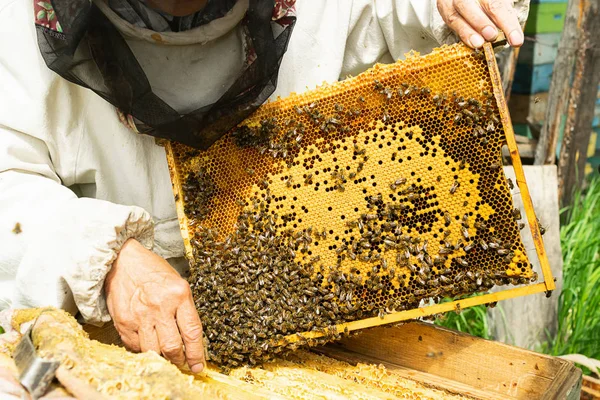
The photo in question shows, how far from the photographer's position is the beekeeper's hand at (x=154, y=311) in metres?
2.54

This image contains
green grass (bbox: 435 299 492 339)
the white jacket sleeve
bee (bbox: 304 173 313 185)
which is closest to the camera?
the white jacket sleeve

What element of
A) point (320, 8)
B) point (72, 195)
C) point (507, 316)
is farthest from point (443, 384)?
point (507, 316)

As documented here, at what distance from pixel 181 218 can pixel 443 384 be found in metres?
1.63

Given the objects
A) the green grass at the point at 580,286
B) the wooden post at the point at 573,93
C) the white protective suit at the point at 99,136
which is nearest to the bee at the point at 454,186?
the white protective suit at the point at 99,136

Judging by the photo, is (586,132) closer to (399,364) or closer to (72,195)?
(399,364)

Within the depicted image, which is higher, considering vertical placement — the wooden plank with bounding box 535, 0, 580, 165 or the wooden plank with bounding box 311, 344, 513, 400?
the wooden plank with bounding box 535, 0, 580, 165

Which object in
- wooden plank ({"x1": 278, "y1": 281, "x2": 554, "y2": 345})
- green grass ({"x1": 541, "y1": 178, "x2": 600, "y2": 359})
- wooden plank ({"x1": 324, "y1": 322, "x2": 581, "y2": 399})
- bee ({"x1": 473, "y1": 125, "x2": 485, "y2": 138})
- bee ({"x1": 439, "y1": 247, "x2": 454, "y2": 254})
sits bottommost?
green grass ({"x1": 541, "y1": 178, "x2": 600, "y2": 359})

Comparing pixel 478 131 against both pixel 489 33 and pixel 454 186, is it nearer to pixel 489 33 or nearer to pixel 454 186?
pixel 454 186

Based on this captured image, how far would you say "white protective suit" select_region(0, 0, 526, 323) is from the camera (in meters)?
2.56

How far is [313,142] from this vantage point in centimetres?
297

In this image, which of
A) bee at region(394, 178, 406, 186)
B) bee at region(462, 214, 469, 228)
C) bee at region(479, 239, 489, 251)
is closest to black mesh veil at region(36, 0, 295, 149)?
bee at region(394, 178, 406, 186)

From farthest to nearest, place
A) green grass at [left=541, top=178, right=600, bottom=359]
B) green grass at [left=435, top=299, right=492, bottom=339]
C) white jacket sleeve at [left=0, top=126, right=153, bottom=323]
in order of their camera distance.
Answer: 1. green grass at [left=435, top=299, right=492, bottom=339]
2. green grass at [left=541, top=178, right=600, bottom=359]
3. white jacket sleeve at [left=0, top=126, right=153, bottom=323]

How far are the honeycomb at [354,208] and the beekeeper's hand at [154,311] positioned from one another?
0.28 m

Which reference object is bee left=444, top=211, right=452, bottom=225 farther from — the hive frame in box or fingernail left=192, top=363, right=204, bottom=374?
fingernail left=192, top=363, right=204, bottom=374
